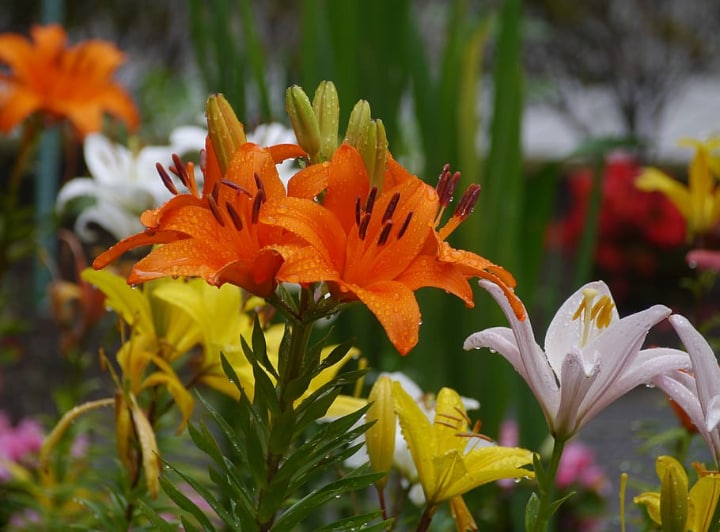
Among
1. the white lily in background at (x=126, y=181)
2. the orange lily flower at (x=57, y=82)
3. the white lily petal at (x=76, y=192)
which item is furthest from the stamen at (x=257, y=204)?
the orange lily flower at (x=57, y=82)

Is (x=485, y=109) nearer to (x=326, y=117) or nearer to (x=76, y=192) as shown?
(x=76, y=192)

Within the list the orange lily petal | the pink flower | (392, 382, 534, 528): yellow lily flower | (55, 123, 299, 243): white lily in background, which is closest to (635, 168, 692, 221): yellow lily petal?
(55, 123, 299, 243): white lily in background

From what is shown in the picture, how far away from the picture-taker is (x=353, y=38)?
1250 millimetres

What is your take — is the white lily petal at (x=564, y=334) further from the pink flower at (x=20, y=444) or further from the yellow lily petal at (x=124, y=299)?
the pink flower at (x=20, y=444)

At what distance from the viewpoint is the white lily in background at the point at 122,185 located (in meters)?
0.78

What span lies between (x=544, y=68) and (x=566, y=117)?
1.22 ft

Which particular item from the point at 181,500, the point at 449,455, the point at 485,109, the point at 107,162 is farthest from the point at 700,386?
the point at 485,109

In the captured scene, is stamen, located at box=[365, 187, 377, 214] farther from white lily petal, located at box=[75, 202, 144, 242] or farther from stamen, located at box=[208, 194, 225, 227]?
white lily petal, located at box=[75, 202, 144, 242]

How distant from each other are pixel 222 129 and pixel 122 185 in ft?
Answer: 1.29

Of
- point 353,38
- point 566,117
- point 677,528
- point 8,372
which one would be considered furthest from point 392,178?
point 566,117

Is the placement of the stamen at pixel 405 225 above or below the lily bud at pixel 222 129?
below

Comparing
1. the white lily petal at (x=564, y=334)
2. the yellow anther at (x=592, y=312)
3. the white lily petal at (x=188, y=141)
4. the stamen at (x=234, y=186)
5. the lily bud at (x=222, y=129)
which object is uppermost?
the lily bud at (x=222, y=129)

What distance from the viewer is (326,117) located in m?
0.42

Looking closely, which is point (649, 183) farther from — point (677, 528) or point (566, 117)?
point (566, 117)
